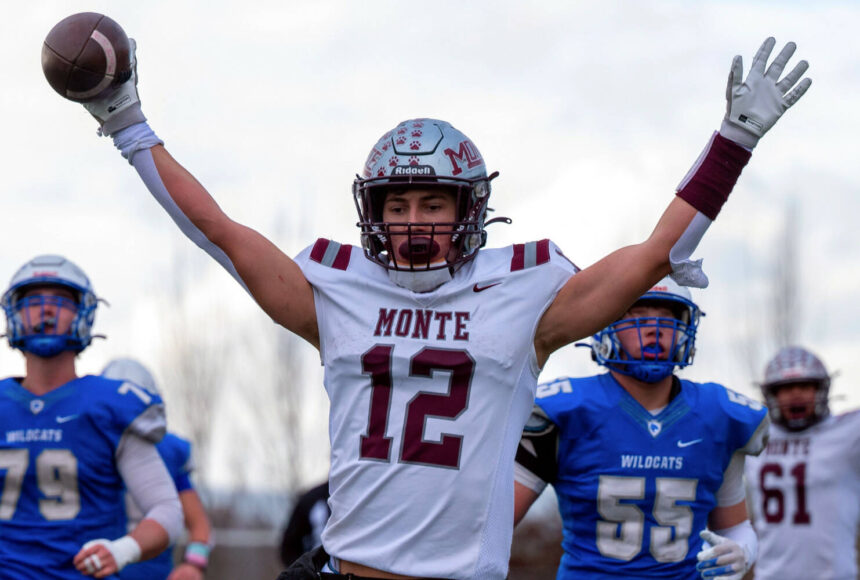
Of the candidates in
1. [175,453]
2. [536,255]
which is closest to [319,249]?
[536,255]

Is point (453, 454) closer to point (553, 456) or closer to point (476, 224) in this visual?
point (476, 224)

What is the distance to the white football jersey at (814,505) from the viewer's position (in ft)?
25.8

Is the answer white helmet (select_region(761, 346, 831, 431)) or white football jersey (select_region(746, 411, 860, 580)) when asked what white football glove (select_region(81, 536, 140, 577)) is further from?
white helmet (select_region(761, 346, 831, 431))

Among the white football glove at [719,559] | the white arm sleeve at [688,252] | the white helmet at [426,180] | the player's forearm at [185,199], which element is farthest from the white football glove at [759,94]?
the white football glove at [719,559]

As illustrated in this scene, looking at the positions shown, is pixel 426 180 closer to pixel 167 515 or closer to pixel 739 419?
pixel 739 419

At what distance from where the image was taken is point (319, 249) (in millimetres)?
3977

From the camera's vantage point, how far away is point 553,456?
5.12 m

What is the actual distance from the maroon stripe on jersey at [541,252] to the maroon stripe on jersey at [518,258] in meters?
0.04

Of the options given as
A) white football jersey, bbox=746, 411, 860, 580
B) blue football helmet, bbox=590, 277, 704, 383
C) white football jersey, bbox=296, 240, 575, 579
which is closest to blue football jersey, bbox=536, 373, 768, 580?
blue football helmet, bbox=590, 277, 704, 383

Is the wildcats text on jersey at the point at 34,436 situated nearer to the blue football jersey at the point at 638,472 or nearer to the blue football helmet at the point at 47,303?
the blue football helmet at the point at 47,303

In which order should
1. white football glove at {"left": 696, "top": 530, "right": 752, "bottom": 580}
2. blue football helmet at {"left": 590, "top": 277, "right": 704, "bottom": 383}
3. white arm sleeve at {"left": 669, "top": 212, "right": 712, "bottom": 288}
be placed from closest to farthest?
white arm sleeve at {"left": 669, "top": 212, "right": 712, "bottom": 288} → white football glove at {"left": 696, "top": 530, "right": 752, "bottom": 580} → blue football helmet at {"left": 590, "top": 277, "right": 704, "bottom": 383}

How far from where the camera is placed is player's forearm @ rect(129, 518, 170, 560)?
5723 mm

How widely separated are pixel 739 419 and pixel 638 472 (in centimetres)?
47

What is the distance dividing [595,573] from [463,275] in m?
1.65
